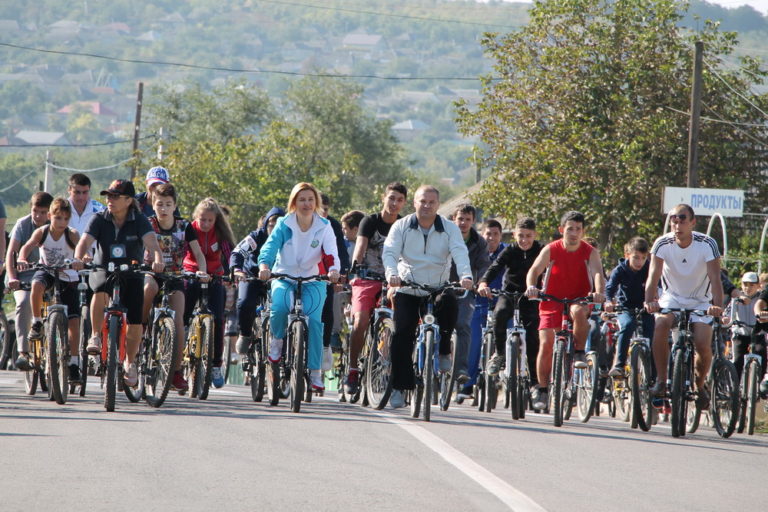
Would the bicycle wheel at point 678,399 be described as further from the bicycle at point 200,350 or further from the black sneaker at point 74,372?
the black sneaker at point 74,372

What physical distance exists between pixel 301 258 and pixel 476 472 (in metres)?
4.43

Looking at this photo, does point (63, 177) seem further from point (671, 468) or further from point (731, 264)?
point (671, 468)

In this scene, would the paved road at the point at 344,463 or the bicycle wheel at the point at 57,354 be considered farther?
the bicycle wheel at the point at 57,354

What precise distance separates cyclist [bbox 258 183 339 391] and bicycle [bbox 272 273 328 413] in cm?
11

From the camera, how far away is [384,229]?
13.2m

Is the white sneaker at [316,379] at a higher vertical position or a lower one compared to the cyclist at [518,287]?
lower

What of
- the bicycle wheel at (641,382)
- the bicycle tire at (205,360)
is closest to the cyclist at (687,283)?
the bicycle wheel at (641,382)

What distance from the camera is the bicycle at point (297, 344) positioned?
11609 millimetres

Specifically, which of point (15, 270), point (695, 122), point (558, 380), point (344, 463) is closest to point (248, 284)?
point (15, 270)

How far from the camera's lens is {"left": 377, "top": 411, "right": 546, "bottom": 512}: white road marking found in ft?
23.4

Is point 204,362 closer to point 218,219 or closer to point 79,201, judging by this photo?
point 218,219

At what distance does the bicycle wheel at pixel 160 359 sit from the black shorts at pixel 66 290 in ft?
2.99

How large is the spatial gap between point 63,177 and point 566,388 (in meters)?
132

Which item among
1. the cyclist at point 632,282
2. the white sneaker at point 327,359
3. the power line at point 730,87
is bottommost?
the white sneaker at point 327,359
